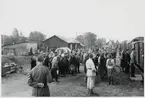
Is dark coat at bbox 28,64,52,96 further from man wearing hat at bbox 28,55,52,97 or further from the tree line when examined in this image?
the tree line

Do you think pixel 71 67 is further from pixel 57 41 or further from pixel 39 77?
pixel 39 77

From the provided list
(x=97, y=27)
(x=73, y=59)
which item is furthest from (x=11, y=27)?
(x=73, y=59)

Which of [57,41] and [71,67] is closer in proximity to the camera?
[71,67]

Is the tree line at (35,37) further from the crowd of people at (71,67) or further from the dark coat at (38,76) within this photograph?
the dark coat at (38,76)

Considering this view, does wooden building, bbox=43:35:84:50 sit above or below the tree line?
above

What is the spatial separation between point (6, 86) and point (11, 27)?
171 centimetres

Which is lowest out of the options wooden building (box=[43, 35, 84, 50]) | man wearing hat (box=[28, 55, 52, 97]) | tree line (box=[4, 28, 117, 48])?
man wearing hat (box=[28, 55, 52, 97])

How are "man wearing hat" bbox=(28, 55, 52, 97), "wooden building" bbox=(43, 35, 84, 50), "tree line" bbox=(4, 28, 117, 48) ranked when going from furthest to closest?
"wooden building" bbox=(43, 35, 84, 50) < "tree line" bbox=(4, 28, 117, 48) < "man wearing hat" bbox=(28, 55, 52, 97)

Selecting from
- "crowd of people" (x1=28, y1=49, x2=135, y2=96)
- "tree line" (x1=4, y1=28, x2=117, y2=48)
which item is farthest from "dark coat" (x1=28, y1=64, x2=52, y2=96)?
"tree line" (x1=4, y1=28, x2=117, y2=48)

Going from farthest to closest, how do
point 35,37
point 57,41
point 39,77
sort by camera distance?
point 57,41, point 35,37, point 39,77

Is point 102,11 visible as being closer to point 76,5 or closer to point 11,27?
point 76,5

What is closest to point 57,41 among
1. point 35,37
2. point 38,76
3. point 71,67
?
point 71,67

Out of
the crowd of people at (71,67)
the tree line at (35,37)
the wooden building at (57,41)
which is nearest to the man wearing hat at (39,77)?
the crowd of people at (71,67)

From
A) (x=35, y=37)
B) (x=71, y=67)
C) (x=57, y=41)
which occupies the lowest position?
(x=71, y=67)
